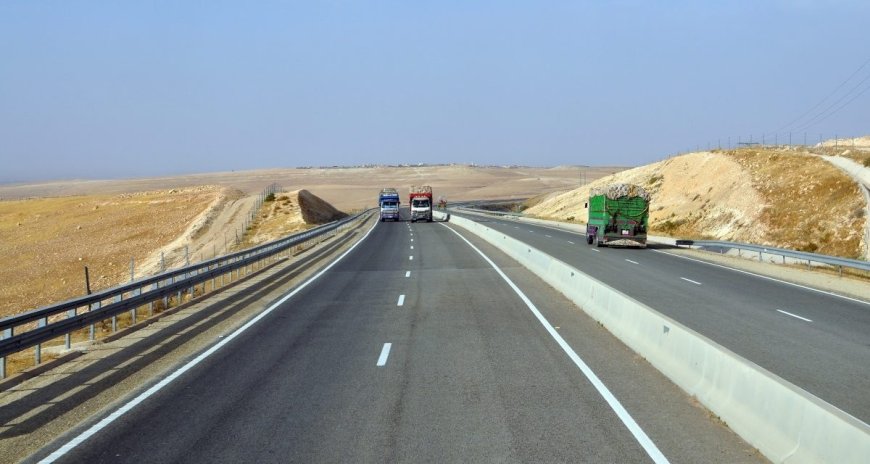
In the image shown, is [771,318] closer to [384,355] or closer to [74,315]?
[384,355]

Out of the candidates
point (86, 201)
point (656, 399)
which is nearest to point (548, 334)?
point (656, 399)

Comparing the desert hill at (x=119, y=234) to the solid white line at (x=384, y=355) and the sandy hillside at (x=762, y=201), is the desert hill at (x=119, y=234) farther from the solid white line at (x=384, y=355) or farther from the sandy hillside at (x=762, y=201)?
the sandy hillside at (x=762, y=201)

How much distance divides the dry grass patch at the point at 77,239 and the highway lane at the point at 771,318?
24.3 metres

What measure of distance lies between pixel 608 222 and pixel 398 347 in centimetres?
2903

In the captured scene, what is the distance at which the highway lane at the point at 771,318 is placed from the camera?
11148 millimetres

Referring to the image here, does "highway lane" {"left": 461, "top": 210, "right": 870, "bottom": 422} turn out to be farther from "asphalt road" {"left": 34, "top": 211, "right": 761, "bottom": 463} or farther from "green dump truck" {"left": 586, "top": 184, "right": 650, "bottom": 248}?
"green dump truck" {"left": 586, "top": 184, "right": 650, "bottom": 248}

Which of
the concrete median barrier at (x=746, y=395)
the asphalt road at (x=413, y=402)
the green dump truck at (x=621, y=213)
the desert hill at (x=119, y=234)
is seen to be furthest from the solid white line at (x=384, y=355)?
the green dump truck at (x=621, y=213)

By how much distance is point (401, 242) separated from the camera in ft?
155

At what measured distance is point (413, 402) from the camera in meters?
9.39

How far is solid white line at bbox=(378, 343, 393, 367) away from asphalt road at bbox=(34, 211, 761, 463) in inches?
1.9

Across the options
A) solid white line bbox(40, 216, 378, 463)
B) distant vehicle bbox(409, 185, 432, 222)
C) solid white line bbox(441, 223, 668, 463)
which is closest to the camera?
solid white line bbox(441, 223, 668, 463)

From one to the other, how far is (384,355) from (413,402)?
10.6ft

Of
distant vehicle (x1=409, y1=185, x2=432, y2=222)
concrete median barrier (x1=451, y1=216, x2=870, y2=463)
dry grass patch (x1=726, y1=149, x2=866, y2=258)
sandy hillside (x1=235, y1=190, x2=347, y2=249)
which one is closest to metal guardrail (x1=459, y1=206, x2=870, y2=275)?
dry grass patch (x1=726, y1=149, x2=866, y2=258)

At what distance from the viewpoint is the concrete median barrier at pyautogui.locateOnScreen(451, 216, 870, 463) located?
5.86m
